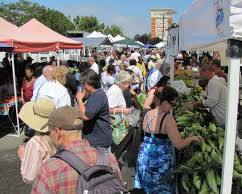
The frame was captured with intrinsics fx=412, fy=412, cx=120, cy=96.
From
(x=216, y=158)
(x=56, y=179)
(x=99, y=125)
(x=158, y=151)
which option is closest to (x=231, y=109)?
(x=56, y=179)

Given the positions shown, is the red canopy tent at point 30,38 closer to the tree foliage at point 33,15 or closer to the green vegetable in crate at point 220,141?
the green vegetable in crate at point 220,141

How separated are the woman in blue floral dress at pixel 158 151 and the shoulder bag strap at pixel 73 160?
89.9 inches

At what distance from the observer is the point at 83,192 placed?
90.8 inches

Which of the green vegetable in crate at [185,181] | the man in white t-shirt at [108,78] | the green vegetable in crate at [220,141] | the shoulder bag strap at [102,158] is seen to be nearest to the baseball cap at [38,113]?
the shoulder bag strap at [102,158]

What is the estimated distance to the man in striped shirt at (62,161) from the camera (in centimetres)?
238

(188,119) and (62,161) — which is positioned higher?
(62,161)

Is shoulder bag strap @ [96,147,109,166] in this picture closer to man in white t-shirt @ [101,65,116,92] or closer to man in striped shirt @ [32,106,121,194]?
man in striped shirt @ [32,106,121,194]

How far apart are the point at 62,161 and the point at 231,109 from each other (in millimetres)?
1112

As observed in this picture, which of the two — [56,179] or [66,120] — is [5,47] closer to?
[66,120]

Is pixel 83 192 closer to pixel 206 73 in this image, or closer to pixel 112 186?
pixel 112 186

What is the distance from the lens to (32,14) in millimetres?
76062

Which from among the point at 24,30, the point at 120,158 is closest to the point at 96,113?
the point at 120,158

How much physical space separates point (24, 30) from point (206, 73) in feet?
23.9

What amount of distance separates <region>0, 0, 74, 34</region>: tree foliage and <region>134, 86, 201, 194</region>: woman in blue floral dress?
68.7m
